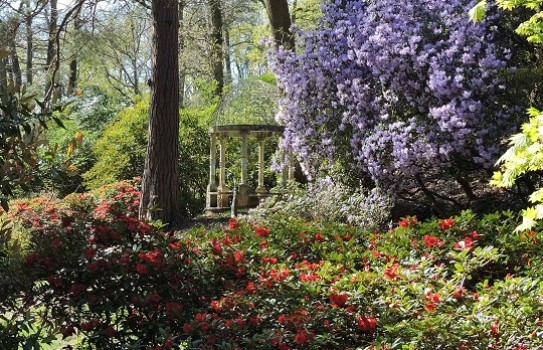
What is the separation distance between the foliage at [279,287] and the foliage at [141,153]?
820 cm

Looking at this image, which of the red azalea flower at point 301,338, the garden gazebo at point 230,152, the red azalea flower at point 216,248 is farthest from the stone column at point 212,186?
the red azalea flower at point 301,338

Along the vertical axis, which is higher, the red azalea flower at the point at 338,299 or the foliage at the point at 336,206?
the foliage at the point at 336,206

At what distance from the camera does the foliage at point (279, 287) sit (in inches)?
149

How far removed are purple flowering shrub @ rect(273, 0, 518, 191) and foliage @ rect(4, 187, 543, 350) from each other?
205 cm

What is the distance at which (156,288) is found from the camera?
442cm

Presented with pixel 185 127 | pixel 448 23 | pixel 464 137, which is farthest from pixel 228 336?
pixel 185 127

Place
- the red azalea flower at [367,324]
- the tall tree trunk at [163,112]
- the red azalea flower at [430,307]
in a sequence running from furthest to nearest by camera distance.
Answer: the tall tree trunk at [163,112], the red azalea flower at [430,307], the red azalea flower at [367,324]

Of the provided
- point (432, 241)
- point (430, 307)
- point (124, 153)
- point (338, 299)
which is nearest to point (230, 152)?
point (124, 153)

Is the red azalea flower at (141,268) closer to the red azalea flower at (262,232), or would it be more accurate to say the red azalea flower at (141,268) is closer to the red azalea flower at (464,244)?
the red azalea flower at (262,232)

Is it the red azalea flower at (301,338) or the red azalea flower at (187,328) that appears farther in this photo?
the red azalea flower at (187,328)

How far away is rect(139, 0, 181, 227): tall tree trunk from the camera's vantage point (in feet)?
32.8

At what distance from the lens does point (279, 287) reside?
4449mm

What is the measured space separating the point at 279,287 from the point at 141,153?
31.3ft

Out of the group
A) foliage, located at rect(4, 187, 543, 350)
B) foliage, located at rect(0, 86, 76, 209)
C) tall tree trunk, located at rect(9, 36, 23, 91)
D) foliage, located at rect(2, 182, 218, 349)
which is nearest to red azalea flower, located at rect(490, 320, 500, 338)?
foliage, located at rect(4, 187, 543, 350)
